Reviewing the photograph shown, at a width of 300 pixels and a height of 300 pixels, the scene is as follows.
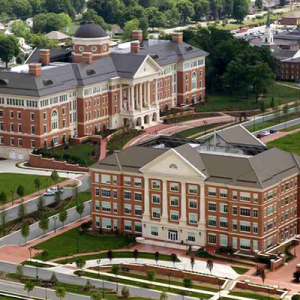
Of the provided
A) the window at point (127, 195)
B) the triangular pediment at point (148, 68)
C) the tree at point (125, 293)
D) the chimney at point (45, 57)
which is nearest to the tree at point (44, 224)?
the window at point (127, 195)

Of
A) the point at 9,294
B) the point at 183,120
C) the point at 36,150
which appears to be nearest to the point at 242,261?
the point at 9,294

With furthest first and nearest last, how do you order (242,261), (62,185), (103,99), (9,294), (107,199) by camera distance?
(103,99) → (62,185) → (107,199) → (242,261) → (9,294)

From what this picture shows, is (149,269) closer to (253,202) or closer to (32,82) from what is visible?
(253,202)

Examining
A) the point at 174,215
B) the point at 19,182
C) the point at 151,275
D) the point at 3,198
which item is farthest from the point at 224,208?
the point at 19,182

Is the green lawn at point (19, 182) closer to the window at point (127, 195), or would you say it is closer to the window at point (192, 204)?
the window at point (127, 195)

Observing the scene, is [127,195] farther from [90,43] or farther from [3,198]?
[90,43]

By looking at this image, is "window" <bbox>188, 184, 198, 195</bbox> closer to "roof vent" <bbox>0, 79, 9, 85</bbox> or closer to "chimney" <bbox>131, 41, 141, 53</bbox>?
"roof vent" <bbox>0, 79, 9, 85</bbox>
